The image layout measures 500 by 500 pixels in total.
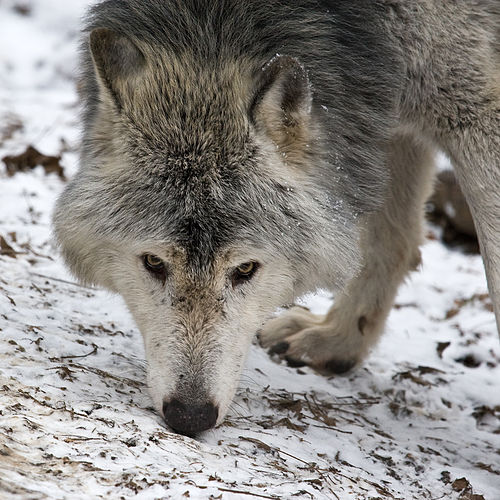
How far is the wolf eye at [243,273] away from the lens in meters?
3.54

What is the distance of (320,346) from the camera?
210 inches

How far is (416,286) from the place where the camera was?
284 inches

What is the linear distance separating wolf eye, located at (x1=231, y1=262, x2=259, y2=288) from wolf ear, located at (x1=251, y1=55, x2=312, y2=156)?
1.86ft

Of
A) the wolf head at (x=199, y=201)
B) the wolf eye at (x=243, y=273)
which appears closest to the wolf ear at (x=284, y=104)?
the wolf head at (x=199, y=201)

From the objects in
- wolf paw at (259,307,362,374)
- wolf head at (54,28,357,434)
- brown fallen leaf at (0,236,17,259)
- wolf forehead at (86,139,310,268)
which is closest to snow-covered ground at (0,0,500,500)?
brown fallen leaf at (0,236,17,259)

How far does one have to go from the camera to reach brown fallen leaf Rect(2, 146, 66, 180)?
7402mm

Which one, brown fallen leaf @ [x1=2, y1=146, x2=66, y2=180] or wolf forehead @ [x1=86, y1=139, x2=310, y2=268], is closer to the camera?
wolf forehead @ [x1=86, y1=139, x2=310, y2=268]

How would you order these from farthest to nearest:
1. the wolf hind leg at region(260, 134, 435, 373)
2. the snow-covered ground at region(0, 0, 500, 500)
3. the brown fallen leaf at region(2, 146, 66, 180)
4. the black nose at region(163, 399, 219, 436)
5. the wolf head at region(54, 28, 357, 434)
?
the brown fallen leaf at region(2, 146, 66, 180) → the wolf hind leg at region(260, 134, 435, 373) → the wolf head at region(54, 28, 357, 434) → the black nose at region(163, 399, 219, 436) → the snow-covered ground at region(0, 0, 500, 500)

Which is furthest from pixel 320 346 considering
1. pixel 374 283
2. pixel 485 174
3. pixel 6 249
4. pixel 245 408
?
pixel 6 249

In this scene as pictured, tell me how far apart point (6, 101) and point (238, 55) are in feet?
21.3

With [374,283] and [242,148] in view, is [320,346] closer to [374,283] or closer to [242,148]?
[374,283]

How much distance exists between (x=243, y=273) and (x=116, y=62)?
3.76 feet

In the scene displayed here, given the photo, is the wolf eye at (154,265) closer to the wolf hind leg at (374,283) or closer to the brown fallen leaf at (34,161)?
the wolf hind leg at (374,283)

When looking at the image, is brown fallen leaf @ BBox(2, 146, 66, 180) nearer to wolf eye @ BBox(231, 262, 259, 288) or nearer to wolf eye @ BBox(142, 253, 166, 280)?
wolf eye @ BBox(142, 253, 166, 280)
